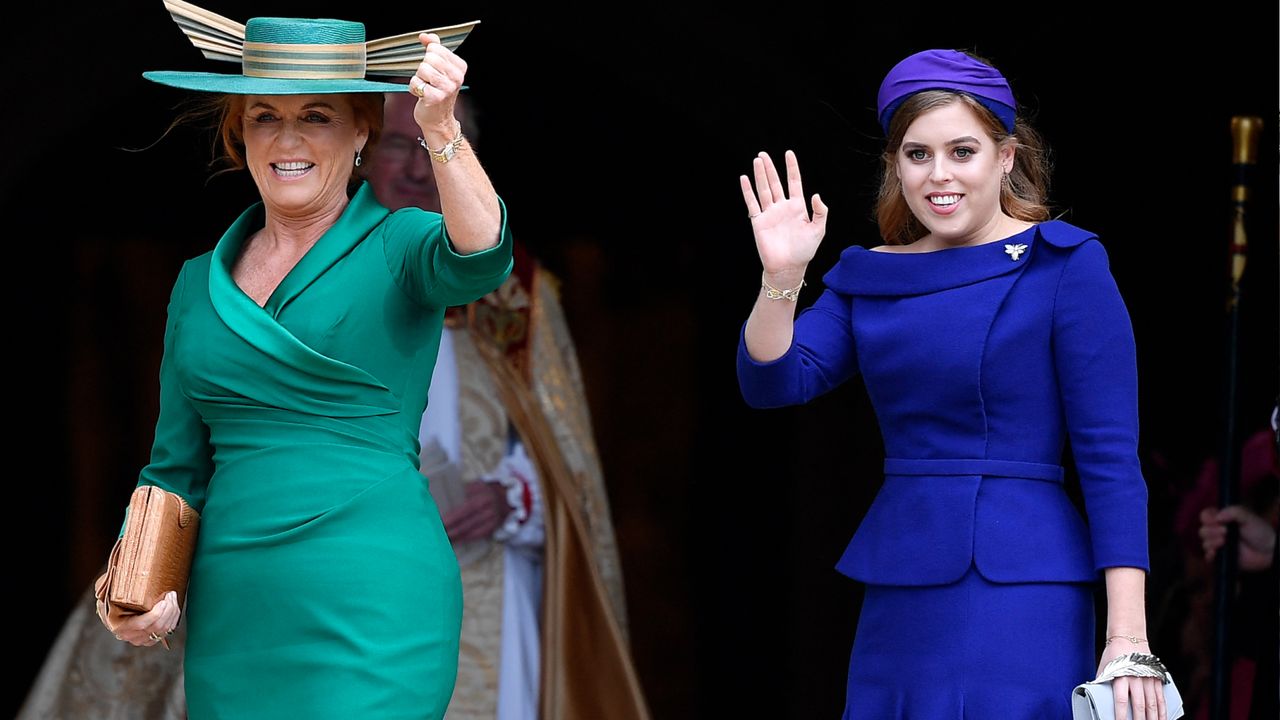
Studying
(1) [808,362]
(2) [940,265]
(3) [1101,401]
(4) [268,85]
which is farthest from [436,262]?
(3) [1101,401]

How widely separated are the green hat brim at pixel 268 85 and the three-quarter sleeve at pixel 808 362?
28.7 inches

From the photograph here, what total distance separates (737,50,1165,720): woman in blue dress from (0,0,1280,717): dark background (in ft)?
7.37

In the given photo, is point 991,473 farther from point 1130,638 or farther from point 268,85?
point 268,85

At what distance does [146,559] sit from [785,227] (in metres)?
1.14

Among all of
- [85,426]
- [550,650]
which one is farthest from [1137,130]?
[85,426]

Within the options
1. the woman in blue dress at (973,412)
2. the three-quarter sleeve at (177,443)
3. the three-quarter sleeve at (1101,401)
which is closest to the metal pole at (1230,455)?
the woman in blue dress at (973,412)

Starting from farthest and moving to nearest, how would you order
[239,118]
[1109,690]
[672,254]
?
[672,254] → [239,118] → [1109,690]

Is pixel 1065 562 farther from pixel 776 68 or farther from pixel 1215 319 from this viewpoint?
pixel 1215 319

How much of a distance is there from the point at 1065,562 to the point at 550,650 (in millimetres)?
2427

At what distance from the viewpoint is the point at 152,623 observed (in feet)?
11.2

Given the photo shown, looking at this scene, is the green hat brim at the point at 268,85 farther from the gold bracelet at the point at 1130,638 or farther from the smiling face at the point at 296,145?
the gold bracelet at the point at 1130,638

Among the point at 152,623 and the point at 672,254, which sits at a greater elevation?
the point at 672,254

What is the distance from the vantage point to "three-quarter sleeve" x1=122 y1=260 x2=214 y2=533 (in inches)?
141

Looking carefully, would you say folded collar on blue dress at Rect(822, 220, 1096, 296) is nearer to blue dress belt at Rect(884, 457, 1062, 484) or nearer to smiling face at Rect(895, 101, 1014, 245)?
smiling face at Rect(895, 101, 1014, 245)
